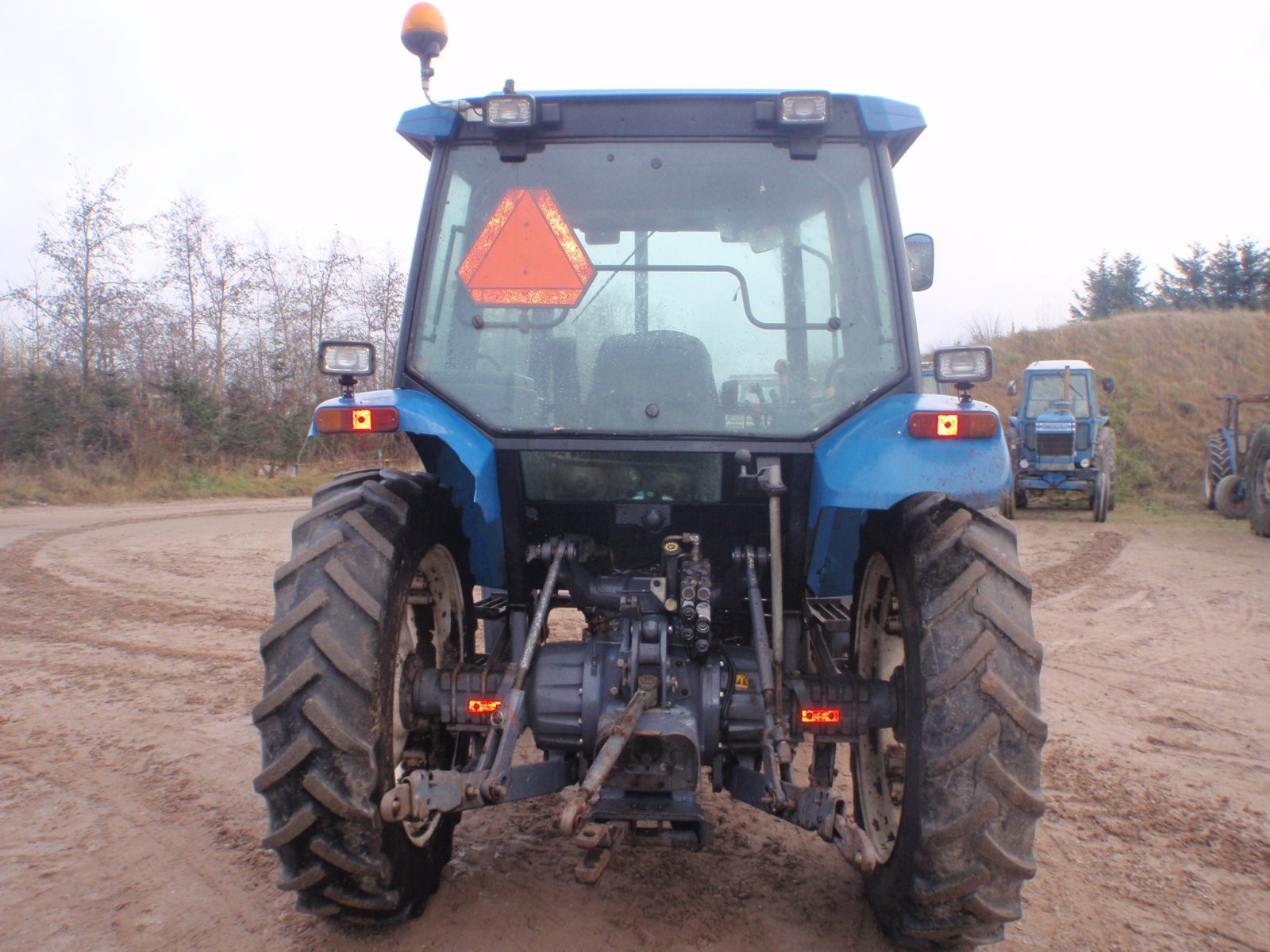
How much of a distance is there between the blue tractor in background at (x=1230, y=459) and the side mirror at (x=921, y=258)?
1337cm

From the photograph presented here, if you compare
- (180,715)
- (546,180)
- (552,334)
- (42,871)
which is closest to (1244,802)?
(552,334)

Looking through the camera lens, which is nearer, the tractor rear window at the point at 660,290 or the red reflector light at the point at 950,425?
the red reflector light at the point at 950,425

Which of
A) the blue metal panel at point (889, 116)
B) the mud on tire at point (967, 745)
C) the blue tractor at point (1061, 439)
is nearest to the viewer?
the mud on tire at point (967, 745)

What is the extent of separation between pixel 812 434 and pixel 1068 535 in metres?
11.8

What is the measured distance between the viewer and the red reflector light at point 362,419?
8.55ft

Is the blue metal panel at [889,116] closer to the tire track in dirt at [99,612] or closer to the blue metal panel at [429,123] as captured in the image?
the blue metal panel at [429,123]

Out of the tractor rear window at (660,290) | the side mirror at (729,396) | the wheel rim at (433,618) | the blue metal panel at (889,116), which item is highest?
the blue metal panel at (889,116)

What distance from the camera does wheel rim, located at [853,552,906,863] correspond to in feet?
9.59

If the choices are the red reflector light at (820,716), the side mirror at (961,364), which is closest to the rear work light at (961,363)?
the side mirror at (961,364)

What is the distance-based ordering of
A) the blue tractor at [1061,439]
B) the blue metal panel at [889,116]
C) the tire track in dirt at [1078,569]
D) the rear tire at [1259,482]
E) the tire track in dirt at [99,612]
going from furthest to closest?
the blue tractor at [1061,439]
the rear tire at [1259,482]
the tire track in dirt at [1078,569]
the tire track in dirt at [99,612]
the blue metal panel at [889,116]

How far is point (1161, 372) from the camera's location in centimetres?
2411

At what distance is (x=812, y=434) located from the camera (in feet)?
9.09

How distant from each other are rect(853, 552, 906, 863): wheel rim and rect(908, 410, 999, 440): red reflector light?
53cm

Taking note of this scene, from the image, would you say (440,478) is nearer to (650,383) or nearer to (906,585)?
(650,383)
